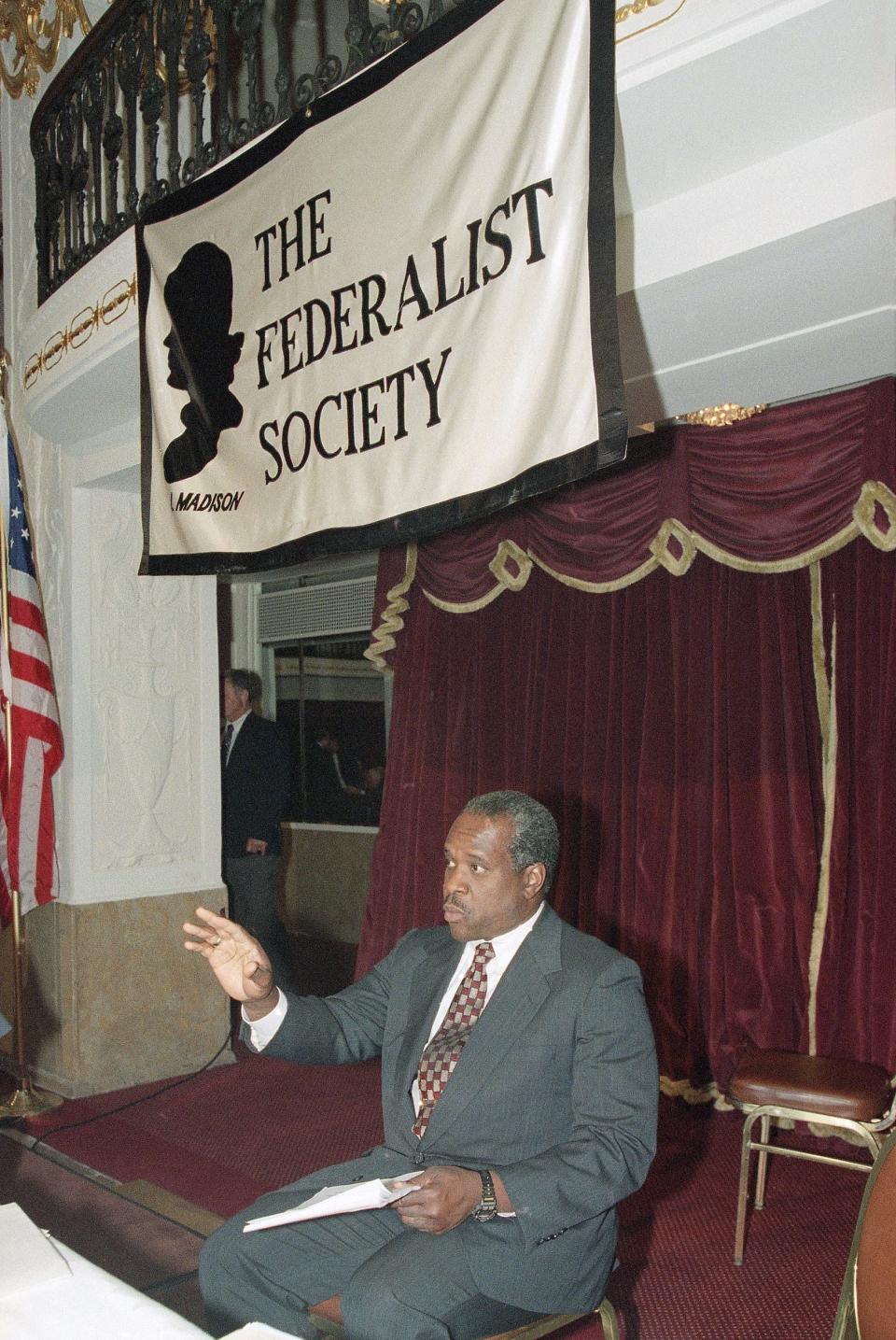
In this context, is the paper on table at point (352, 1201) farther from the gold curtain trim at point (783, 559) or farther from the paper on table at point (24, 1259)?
the gold curtain trim at point (783, 559)

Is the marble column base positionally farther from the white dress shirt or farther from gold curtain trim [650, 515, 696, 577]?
gold curtain trim [650, 515, 696, 577]

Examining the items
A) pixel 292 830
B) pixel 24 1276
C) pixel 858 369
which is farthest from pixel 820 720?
pixel 292 830

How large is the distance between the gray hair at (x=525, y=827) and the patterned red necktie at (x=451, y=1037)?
20 cm

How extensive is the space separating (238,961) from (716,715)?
110 inches

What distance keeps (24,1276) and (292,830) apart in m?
7.19

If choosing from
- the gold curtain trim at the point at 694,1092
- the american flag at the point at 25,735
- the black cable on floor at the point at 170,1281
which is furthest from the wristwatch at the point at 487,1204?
the american flag at the point at 25,735

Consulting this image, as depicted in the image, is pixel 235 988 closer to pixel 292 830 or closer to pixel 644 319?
pixel 644 319

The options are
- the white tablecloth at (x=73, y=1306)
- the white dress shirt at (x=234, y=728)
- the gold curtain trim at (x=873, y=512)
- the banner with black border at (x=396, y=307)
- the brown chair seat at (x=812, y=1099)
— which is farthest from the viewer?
the white dress shirt at (x=234, y=728)

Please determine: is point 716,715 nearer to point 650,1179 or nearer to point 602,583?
point 602,583

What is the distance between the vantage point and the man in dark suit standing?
19.9 feet

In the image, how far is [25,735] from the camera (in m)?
4.94

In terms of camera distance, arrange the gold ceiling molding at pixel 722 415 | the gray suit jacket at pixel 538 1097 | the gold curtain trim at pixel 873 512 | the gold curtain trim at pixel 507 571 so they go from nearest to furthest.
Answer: the gray suit jacket at pixel 538 1097
the gold curtain trim at pixel 873 512
the gold ceiling molding at pixel 722 415
the gold curtain trim at pixel 507 571

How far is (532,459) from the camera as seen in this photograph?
2.45 metres

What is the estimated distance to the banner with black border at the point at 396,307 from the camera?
238 centimetres
